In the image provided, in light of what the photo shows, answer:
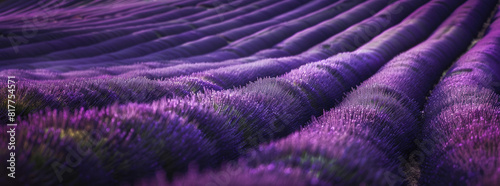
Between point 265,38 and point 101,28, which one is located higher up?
point 101,28

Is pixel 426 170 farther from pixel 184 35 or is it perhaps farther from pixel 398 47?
pixel 184 35

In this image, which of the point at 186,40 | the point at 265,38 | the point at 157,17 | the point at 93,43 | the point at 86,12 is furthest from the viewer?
the point at 86,12

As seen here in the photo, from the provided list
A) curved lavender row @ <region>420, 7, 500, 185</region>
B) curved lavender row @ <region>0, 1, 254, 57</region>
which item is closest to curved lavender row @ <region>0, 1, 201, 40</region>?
curved lavender row @ <region>0, 1, 254, 57</region>

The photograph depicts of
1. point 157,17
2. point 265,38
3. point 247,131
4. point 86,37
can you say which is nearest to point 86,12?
point 157,17

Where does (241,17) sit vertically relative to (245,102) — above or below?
above

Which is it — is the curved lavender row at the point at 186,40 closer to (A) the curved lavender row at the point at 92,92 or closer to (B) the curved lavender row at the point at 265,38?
(B) the curved lavender row at the point at 265,38

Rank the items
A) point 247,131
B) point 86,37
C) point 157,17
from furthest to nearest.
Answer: point 157,17 < point 86,37 < point 247,131

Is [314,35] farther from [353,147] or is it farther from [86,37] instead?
[353,147]

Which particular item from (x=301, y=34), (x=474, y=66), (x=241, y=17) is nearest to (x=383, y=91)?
(x=474, y=66)
